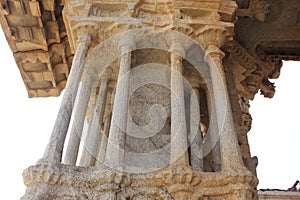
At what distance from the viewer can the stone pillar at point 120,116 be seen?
4.64 metres

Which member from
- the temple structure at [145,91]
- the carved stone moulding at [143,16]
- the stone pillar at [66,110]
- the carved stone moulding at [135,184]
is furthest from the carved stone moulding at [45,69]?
the carved stone moulding at [135,184]

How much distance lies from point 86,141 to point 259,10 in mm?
5562

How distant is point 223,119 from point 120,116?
160cm

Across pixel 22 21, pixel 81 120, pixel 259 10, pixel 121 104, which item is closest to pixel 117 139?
pixel 121 104

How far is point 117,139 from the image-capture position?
4.80 m

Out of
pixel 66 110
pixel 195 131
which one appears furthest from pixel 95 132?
pixel 195 131

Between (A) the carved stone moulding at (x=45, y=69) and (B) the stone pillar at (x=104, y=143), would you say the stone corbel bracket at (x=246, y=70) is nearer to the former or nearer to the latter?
(B) the stone pillar at (x=104, y=143)

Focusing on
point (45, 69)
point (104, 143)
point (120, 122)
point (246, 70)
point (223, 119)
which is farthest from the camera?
point (45, 69)

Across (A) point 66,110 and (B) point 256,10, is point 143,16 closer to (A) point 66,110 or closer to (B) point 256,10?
(A) point 66,110

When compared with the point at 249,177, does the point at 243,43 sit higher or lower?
higher

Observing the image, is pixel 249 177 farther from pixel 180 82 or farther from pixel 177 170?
pixel 180 82

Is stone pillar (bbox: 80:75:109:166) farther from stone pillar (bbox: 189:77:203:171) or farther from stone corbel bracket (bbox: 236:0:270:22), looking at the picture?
stone corbel bracket (bbox: 236:0:270:22)

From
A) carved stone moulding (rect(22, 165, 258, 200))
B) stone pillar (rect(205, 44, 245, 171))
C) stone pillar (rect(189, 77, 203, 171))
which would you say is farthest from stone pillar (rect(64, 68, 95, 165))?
stone pillar (rect(205, 44, 245, 171))

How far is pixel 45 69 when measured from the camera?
31.6 feet
